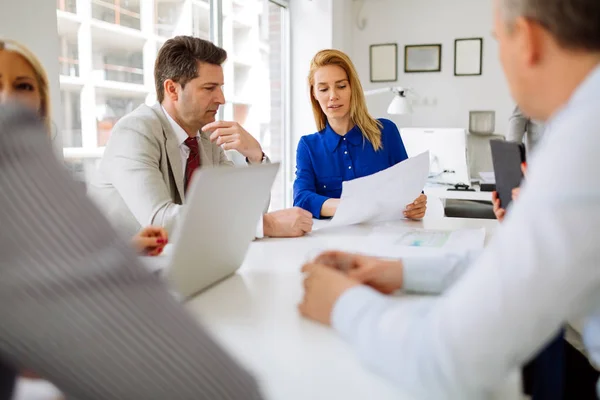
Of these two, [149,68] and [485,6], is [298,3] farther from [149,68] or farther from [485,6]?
[149,68]

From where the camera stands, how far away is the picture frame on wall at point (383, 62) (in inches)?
238

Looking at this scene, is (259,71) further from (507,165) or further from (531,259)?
(531,259)

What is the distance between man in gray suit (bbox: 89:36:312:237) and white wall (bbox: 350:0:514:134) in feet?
12.6

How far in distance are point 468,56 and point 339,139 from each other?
3863 mm

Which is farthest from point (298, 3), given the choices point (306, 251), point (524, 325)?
point (524, 325)

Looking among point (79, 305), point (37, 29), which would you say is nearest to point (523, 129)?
point (37, 29)

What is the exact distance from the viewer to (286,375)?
2.31 feet

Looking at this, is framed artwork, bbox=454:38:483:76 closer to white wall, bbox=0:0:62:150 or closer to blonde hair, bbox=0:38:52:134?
white wall, bbox=0:0:62:150

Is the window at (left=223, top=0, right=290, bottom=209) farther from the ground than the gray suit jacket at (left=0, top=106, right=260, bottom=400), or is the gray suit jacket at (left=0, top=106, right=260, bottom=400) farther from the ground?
the window at (left=223, top=0, right=290, bottom=209)

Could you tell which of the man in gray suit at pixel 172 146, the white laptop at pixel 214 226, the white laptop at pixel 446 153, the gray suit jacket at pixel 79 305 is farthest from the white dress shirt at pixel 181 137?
the white laptop at pixel 446 153

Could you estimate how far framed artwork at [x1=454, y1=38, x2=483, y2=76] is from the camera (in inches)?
226

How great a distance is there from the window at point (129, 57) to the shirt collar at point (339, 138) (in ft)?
3.32

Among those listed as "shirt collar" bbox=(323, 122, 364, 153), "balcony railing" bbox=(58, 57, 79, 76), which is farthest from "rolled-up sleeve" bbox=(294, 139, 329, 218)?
"balcony railing" bbox=(58, 57, 79, 76)

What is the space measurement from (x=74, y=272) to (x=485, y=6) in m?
6.01
